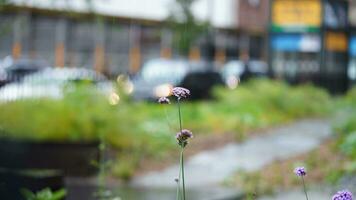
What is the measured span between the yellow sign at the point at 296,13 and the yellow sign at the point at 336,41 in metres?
0.86

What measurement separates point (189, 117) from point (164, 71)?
1198 centimetres

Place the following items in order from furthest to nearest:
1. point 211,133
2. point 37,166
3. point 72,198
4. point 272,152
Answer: point 211,133
point 272,152
point 37,166
point 72,198

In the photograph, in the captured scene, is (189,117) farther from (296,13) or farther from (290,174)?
(296,13)

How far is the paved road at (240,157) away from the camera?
34.1 ft

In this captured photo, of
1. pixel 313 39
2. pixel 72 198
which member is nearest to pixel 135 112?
pixel 72 198

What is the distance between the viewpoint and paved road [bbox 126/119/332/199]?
10.4m

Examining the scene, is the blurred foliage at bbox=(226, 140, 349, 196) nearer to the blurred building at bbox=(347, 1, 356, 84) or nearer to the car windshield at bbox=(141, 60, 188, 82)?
the car windshield at bbox=(141, 60, 188, 82)

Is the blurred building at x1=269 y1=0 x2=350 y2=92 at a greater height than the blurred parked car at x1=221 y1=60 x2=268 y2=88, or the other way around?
the blurred parked car at x1=221 y1=60 x2=268 y2=88

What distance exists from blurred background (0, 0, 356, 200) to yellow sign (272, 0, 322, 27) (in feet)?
0.11

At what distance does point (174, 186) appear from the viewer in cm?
984

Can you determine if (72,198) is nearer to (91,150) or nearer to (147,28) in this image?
(91,150)

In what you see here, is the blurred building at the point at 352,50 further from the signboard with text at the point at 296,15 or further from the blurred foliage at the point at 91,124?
the blurred foliage at the point at 91,124

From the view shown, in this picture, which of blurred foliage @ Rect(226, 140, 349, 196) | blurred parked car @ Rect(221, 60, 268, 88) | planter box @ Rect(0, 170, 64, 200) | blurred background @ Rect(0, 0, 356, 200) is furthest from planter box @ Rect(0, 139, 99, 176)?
blurred parked car @ Rect(221, 60, 268, 88)

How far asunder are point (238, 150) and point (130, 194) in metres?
4.41
